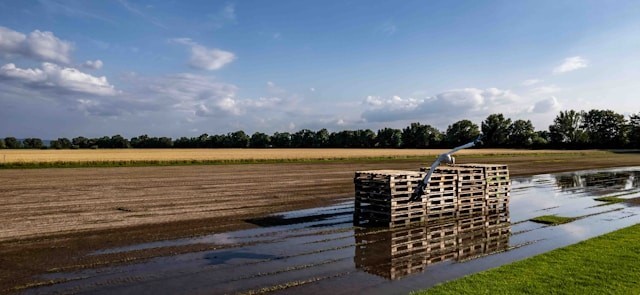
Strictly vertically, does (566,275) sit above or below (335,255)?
above

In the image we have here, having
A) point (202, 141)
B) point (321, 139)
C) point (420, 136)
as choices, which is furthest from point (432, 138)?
point (202, 141)

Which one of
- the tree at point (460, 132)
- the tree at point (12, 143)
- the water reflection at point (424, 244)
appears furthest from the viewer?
the tree at point (460, 132)

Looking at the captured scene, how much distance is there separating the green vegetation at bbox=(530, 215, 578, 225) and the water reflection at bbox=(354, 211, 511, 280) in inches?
42.8

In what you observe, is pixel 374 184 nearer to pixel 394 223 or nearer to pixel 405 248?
pixel 394 223

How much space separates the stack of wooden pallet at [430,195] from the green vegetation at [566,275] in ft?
15.6

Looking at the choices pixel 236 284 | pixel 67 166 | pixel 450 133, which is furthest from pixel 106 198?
pixel 450 133

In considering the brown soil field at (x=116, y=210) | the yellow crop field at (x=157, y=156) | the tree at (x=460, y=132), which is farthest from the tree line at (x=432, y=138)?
the brown soil field at (x=116, y=210)

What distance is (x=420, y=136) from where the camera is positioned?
131500mm

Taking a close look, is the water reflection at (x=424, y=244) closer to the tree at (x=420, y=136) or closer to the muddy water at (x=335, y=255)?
the muddy water at (x=335, y=255)

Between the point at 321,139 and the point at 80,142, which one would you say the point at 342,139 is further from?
the point at 80,142

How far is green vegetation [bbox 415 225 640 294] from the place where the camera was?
7430mm

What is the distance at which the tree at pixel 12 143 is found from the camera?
110875 millimetres

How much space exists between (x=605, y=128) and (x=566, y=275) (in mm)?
132228

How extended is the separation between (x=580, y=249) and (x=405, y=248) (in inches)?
157
